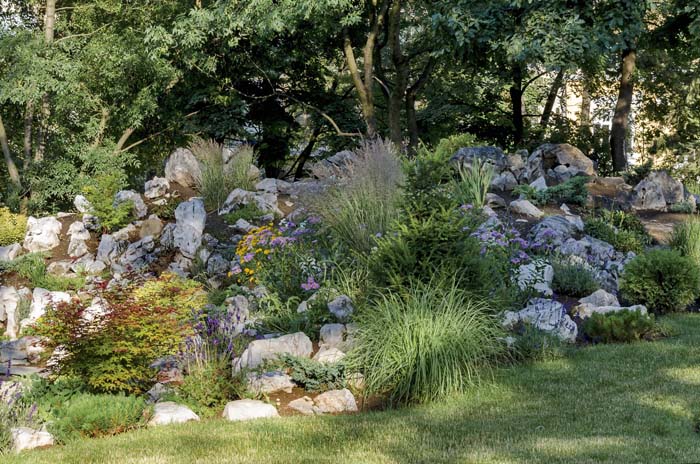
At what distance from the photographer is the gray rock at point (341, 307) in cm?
737

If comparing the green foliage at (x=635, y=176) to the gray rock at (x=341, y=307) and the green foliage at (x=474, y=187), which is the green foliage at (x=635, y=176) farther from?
the gray rock at (x=341, y=307)

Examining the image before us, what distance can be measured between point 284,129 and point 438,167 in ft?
36.0

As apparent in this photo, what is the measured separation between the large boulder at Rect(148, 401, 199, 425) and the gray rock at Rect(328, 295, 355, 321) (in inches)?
80.7

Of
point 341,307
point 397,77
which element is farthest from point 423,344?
point 397,77

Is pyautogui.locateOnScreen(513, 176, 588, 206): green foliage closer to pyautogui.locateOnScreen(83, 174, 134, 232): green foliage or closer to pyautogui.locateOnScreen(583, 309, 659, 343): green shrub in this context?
pyautogui.locateOnScreen(583, 309, 659, 343): green shrub

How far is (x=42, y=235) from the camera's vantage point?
38.8 ft

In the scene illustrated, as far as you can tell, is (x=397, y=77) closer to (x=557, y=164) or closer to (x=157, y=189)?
(x=557, y=164)

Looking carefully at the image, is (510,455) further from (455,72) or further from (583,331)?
(455,72)

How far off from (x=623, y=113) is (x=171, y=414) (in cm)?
1278

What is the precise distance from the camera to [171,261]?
424 inches

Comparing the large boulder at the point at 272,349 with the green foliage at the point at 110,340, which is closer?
the green foliage at the point at 110,340

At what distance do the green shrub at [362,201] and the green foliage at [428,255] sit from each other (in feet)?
5.20

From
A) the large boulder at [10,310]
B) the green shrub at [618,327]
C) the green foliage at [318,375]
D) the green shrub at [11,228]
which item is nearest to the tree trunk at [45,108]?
the green shrub at [11,228]

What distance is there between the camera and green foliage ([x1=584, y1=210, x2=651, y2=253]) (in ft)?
34.3
